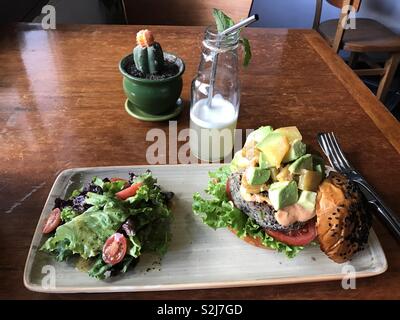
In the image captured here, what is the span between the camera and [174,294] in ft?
2.21

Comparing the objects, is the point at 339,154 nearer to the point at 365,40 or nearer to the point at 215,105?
the point at 215,105

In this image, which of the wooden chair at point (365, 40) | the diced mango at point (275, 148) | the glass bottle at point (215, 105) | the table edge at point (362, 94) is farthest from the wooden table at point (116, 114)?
the wooden chair at point (365, 40)

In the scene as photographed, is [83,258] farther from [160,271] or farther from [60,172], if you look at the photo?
[60,172]

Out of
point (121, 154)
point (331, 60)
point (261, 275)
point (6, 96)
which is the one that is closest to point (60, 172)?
point (121, 154)

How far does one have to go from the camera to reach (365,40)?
230 cm

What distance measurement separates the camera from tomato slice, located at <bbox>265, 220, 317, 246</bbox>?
2.37 ft

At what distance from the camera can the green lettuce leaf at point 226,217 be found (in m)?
0.72

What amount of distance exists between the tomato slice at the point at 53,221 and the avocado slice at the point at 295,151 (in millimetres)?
427

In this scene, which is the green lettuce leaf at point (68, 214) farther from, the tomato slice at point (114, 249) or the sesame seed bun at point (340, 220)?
the sesame seed bun at point (340, 220)

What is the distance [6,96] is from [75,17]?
1.42 metres

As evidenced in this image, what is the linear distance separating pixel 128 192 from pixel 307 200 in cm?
33

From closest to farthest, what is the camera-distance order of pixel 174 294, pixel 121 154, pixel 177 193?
pixel 174 294, pixel 177 193, pixel 121 154

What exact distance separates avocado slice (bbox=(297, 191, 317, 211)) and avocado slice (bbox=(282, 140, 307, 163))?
0.21 feet

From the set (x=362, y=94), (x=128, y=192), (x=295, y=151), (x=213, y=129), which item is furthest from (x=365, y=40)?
(x=128, y=192)
